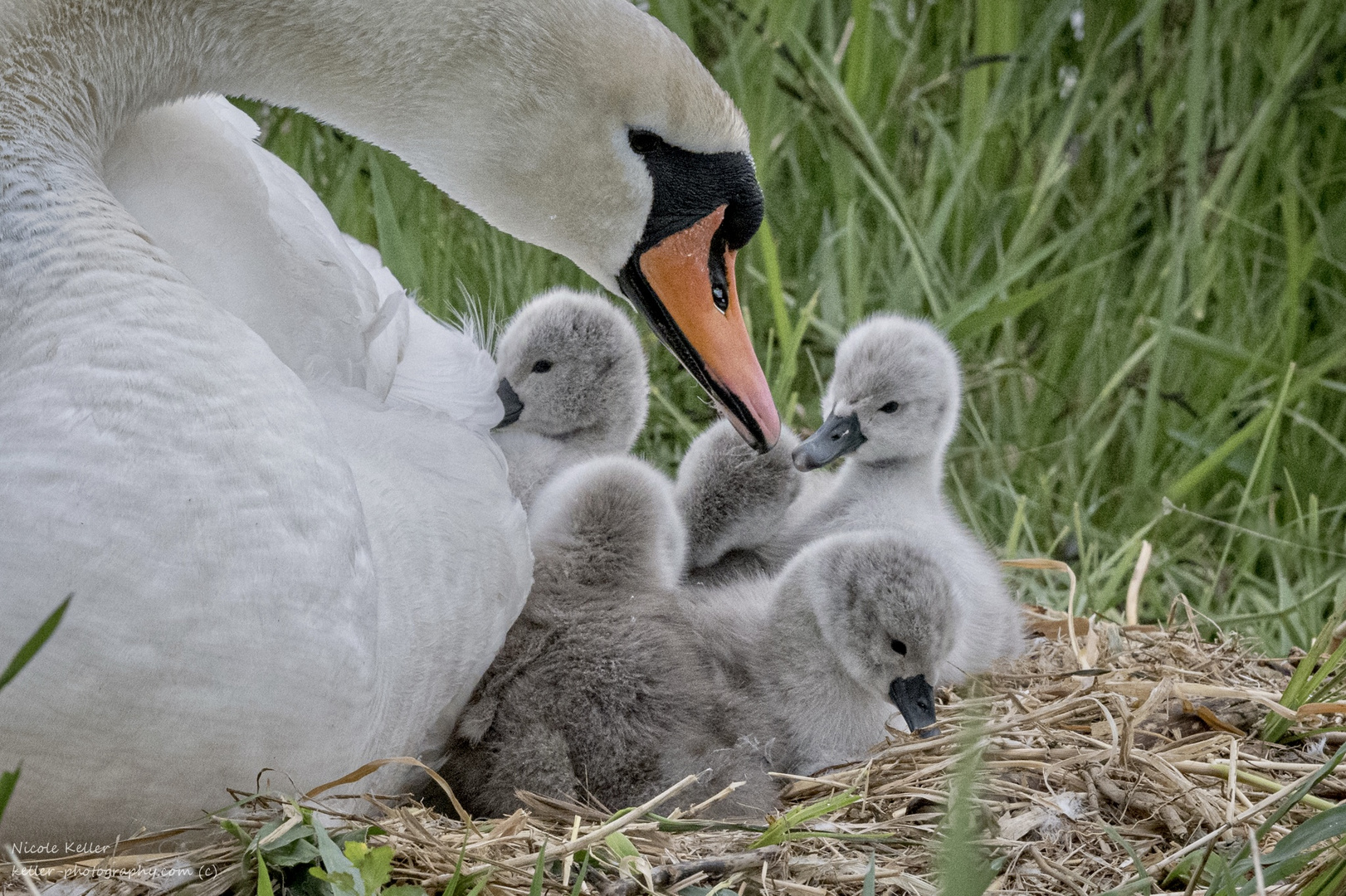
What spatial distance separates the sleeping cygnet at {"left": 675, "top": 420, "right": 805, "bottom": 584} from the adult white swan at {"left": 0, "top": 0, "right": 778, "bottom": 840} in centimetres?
54

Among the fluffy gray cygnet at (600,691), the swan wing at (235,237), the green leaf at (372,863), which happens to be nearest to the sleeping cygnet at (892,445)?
the fluffy gray cygnet at (600,691)

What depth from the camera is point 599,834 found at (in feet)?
6.43

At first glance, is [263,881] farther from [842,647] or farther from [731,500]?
[731,500]

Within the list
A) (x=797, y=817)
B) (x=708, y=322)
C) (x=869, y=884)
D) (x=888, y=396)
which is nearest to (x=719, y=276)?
(x=708, y=322)

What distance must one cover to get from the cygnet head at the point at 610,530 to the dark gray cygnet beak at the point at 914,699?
47 cm

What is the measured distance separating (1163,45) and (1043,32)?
0.39 meters

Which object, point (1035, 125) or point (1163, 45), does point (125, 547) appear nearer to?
point (1035, 125)

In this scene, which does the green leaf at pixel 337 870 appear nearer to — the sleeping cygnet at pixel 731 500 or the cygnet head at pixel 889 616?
the cygnet head at pixel 889 616

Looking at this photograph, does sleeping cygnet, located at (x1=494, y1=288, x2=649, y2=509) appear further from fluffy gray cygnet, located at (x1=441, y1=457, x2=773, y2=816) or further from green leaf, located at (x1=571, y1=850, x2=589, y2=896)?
green leaf, located at (x1=571, y1=850, x2=589, y2=896)

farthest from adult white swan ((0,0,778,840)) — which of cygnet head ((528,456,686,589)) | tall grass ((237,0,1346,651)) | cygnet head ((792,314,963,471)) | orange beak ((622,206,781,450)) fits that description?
tall grass ((237,0,1346,651))

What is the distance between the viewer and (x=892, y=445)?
3.15 m

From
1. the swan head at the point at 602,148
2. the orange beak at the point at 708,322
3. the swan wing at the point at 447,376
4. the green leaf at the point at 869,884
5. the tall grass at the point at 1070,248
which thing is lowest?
the tall grass at the point at 1070,248

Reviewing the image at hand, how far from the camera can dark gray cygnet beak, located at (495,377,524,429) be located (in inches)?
123

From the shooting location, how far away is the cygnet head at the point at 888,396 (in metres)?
3.12
